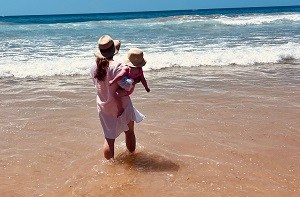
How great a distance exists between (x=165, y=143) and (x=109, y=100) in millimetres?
1029

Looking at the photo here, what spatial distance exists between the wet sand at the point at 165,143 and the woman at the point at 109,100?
29 cm

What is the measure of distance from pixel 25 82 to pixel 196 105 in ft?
12.7

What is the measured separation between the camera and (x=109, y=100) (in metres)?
3.70

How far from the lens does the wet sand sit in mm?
3381

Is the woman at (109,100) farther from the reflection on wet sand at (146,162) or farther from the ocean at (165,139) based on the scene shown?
the ocean at (165,139)

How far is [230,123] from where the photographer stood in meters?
5.00

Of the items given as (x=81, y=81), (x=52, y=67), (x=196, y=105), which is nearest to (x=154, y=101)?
(x=196, y=105)

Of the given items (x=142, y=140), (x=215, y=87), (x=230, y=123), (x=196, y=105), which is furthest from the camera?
(x=215, y=87)

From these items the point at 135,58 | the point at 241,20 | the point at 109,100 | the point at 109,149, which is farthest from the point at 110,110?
the point at 241,20

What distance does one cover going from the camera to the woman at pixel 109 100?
139 inches

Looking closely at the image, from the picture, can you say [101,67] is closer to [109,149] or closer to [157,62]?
[109,149]

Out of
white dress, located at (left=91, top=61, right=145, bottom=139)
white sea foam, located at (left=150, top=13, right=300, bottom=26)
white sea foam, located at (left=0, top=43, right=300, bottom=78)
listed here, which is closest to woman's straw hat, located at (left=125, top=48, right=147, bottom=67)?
white dress, located at (left=91, top=61, right=145, bottom=139)

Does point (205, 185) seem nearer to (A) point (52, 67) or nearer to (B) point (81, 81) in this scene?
(B) point (81, 81)

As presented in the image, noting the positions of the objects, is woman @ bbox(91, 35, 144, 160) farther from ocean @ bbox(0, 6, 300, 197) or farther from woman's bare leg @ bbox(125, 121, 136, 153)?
ocean @ bbox(0, 6, 300, 197)
